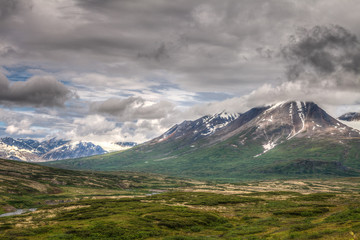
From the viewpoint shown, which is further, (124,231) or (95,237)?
(124,231)

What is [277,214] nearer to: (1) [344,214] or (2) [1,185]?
(1) [344,214]

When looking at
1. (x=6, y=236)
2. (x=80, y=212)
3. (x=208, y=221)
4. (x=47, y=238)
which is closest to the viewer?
(x=47, y=238)

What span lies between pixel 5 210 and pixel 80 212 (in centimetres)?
5250

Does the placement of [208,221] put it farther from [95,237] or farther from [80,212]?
[80,212]

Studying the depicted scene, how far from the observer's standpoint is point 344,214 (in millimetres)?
68125

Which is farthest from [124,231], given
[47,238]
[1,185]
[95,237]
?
[1,185]

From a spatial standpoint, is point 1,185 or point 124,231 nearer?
point 124,231

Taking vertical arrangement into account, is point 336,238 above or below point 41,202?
above

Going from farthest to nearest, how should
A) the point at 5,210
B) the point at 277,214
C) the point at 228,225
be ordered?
the point at 5,210
the point at 277,214
the point at 228,225

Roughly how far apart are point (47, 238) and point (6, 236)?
41.6 ft

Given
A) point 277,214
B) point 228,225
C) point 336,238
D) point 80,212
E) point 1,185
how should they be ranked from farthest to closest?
point 1,185 < point 80,212 < point 277,214 < point 228,225 < point 336,238

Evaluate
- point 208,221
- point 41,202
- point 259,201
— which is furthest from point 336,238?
point 41,202

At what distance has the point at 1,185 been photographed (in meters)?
193

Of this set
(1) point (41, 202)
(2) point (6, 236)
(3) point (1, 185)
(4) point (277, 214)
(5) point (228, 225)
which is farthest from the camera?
(3) point (1, 185)
